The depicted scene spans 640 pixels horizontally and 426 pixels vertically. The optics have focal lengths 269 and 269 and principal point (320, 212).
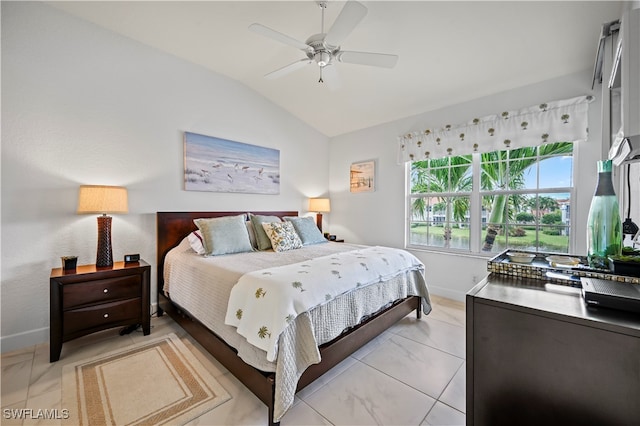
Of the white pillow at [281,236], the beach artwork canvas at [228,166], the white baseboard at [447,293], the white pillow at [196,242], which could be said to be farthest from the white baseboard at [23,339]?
the white baseboard at [447,293]

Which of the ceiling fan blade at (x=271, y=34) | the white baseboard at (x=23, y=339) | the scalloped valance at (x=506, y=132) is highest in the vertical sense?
the ceiling fan blade at (x=271, y=34)

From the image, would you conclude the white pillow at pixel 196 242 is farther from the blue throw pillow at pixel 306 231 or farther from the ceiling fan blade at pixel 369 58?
the ceiling fan blade at pixel 369 58

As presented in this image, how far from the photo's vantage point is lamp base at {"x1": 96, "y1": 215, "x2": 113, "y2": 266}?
245 centimetres

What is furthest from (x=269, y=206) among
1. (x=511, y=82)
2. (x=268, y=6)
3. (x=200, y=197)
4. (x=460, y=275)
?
(x=511, y=82)

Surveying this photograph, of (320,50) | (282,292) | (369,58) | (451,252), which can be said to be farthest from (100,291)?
(451,252)

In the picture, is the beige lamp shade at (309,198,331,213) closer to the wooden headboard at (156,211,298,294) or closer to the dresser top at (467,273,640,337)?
the wooden headboard at (156,211,298,294)

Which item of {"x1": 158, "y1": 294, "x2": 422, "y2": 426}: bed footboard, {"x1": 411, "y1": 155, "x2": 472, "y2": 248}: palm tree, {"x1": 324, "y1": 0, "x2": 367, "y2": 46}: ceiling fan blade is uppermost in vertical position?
{"x1": 324, "y1": 0, "x2": 367, "y2": 46}: ceiling fan blade

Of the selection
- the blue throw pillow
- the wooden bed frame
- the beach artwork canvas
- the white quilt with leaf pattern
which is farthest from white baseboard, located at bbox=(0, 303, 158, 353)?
the blue throw pillow

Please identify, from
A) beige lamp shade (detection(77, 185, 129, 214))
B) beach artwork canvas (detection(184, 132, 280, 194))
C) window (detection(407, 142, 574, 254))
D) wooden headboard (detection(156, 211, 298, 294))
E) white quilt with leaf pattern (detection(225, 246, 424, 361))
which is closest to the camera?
white quilt with leaf pattern (detection(225, 246, 424, 361))

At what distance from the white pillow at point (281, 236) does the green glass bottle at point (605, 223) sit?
2.46 metres

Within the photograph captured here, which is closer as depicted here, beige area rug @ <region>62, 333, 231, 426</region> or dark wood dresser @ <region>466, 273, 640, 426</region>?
dark wood dresser @ <region>466, 273, 640, 426</region>

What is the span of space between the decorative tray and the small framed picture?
290 centimetres

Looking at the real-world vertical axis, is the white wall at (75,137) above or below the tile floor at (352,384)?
above

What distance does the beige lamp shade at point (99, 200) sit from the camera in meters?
2.33
